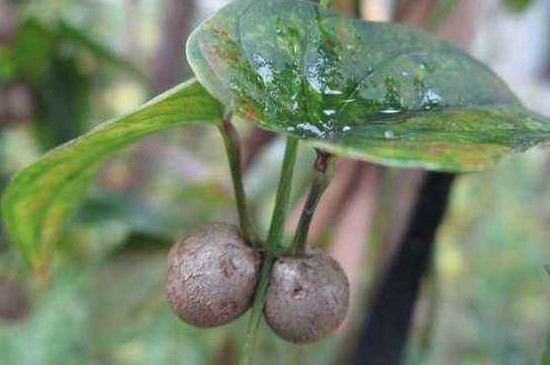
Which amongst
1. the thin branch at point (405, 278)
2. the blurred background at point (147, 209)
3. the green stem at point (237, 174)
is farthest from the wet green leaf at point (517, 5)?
the green stem at point (237, 174)

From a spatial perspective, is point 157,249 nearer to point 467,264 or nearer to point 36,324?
point 36,324

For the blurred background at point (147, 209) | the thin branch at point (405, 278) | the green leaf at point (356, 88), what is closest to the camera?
the green leaf at point (356, 88)

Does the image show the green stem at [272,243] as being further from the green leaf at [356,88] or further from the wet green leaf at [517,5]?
the wet green leaf at [517,5]

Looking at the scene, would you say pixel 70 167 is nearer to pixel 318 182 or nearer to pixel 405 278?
pixel 318 182

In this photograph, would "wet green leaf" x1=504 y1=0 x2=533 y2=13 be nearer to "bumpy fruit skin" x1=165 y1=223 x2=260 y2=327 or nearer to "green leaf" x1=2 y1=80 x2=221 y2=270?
"green leaf" x1=2 y1=80 x2=221 y2=270

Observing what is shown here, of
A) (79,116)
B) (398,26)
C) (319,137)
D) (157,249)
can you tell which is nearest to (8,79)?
(79,116)

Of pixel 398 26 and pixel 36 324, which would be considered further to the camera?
pixel 36 324

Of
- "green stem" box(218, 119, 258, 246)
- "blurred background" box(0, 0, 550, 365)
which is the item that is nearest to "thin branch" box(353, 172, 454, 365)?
"blurred background" box(0, 0, 550, 365)
